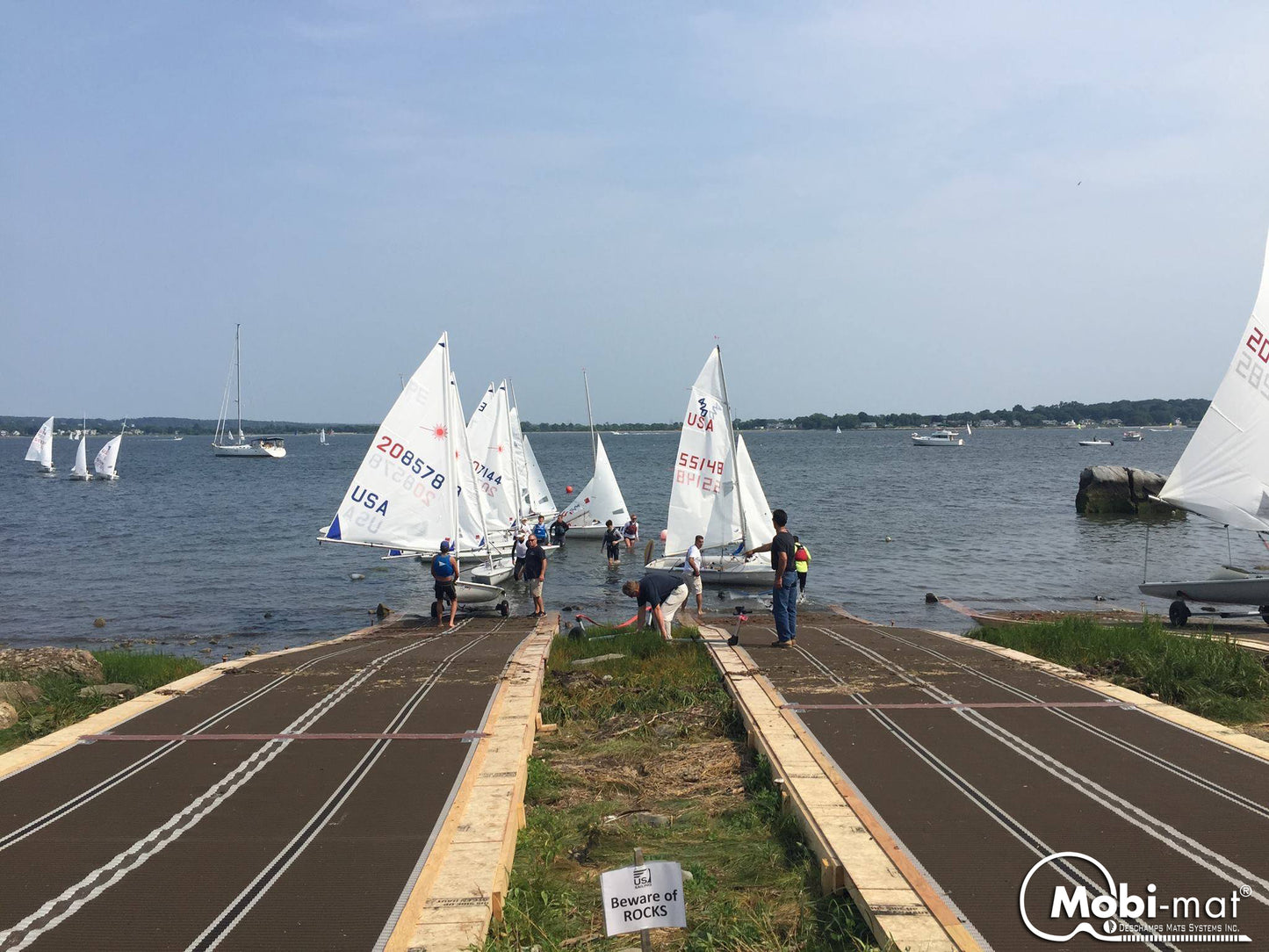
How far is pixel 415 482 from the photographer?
22719 millimetres

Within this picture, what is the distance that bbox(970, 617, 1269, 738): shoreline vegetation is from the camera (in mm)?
10640

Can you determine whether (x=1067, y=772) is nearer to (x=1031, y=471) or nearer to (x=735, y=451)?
(x=735, y=451)

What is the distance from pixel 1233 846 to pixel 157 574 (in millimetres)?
33245

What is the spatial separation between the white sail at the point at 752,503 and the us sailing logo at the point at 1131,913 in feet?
70.8

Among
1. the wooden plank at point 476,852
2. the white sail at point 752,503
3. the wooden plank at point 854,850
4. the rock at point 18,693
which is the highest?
the white sail at point 752,503

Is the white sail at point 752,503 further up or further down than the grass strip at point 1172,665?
further up

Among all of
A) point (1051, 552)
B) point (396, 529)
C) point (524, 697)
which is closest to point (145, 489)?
point (396, 529)

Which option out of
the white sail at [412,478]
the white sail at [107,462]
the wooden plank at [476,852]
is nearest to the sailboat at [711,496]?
the white sail at [412,478]

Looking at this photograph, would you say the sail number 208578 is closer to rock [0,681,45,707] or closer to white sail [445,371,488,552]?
white sail [445,371,488,552]

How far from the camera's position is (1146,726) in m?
9.06

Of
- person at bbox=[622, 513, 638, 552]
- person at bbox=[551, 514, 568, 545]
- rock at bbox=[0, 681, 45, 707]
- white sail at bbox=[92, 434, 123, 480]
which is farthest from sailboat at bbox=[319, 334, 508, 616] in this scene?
white sail at bbox=[92, 434, 123, 480]

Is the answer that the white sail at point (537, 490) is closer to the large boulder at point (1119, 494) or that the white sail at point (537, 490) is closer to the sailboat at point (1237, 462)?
the sailboat at point (1237, 462)

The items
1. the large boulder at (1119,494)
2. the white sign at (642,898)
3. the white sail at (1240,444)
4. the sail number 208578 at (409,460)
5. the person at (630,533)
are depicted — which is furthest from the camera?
the large boulder at (1119,494)

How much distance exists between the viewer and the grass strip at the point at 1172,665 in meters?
10.7
